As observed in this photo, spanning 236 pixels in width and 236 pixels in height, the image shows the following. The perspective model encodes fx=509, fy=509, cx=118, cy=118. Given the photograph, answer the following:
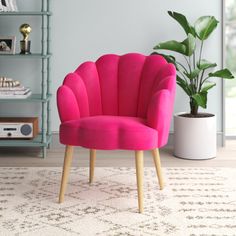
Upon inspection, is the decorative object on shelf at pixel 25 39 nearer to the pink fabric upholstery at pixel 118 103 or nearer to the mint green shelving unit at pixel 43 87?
the mint green shelving unit at pixel 43 87

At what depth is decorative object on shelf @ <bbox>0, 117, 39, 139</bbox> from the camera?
156 inches

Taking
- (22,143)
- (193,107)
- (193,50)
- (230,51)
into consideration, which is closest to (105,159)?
(22,143)

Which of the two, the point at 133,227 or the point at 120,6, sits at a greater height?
the point at 120,6

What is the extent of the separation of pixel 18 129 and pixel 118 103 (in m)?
1.11

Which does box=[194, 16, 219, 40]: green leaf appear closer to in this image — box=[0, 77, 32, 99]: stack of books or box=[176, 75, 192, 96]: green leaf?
box=[176, 75, 192, 96]: green leaf

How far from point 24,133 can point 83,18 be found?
1090 millimetres

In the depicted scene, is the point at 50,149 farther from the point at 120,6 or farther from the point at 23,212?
the point at 23,212

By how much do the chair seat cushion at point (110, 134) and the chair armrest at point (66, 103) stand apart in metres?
0.09

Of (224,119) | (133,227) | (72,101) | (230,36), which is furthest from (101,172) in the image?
(230,36)

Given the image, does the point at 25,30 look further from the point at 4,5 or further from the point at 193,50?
the point at 193,50

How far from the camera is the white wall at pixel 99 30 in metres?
4.25

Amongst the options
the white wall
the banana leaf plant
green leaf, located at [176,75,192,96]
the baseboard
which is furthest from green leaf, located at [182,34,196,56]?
the baseboard

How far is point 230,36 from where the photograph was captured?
176 inches

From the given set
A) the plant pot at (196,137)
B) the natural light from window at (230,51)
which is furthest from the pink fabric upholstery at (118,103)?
the natural light from window at (230,51)
